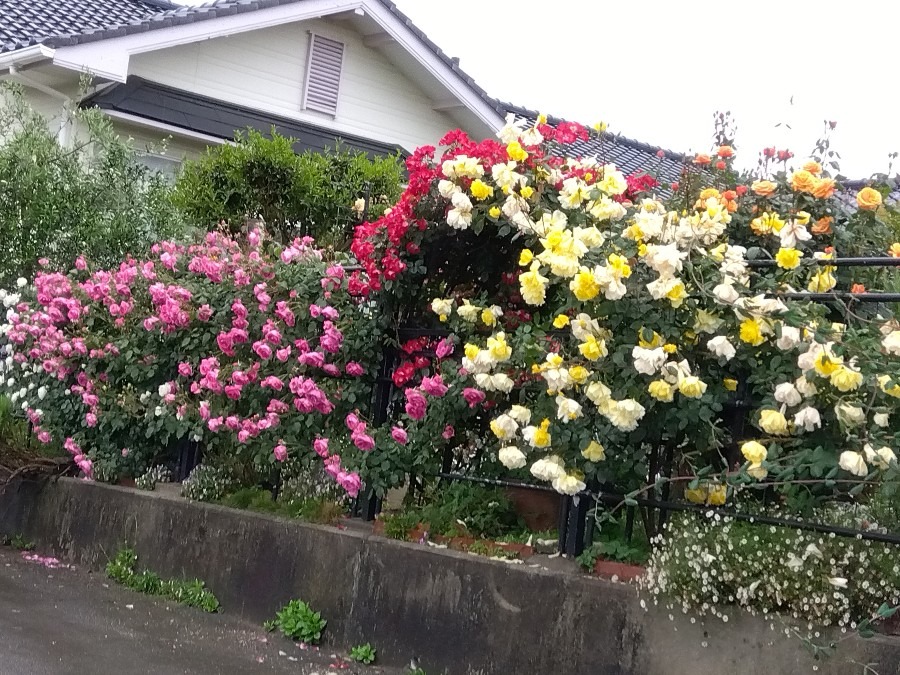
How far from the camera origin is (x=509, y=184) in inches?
173

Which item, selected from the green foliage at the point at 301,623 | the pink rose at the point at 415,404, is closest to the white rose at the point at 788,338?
the pink rose at the point at 415,404

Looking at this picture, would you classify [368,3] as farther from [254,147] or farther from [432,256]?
[432,256]

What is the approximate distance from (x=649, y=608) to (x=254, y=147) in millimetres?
6712

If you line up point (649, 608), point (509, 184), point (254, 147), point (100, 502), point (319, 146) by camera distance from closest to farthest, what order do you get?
point (649, 608), point (509, 184), point (100, 502), point (254, 147), point (319, 146)

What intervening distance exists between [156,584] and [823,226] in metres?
4.05

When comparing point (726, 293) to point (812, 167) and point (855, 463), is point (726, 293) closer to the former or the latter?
point (855, 463)

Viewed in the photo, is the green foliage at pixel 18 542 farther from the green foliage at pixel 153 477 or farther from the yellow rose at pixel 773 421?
the yellow rose at pixel 773 421

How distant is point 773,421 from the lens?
3.47 m

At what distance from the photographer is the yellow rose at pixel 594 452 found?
3.96 metres

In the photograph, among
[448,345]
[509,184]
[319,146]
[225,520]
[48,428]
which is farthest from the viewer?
[319,146]

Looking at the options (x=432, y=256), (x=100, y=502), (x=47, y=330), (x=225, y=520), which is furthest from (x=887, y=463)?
(x=47, y=330)

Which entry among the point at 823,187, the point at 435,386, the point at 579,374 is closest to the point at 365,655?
the point at 435,386

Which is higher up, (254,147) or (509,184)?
(254,147)

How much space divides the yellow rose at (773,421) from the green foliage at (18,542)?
5.33 metres
